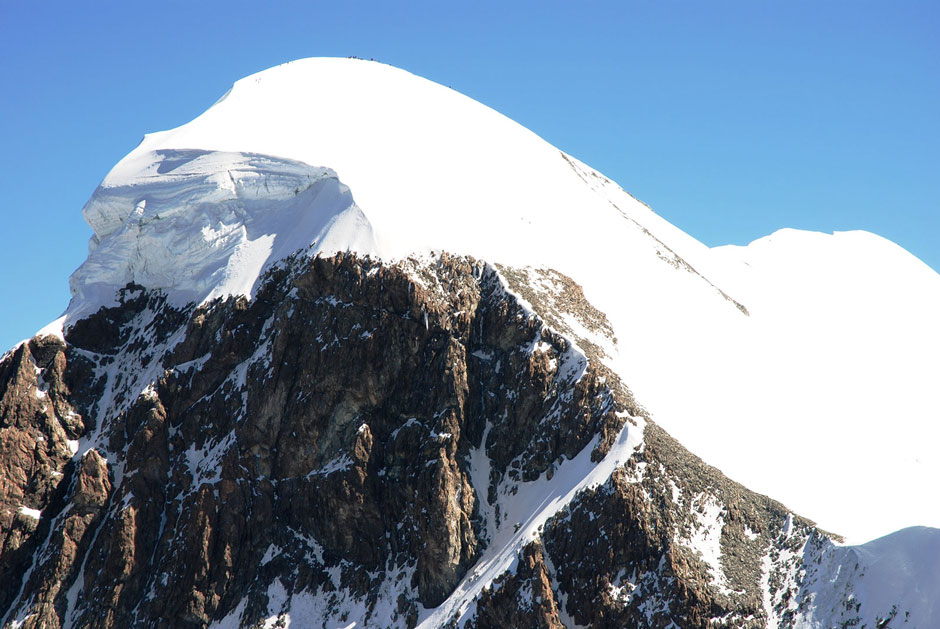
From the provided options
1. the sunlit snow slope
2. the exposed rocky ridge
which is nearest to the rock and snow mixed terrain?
the exposed rocky ridge

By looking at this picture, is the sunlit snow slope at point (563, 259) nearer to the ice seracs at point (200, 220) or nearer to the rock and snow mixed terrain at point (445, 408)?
the ice seracs at point (200, 220)

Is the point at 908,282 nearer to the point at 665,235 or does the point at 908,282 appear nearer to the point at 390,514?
the point at 665,235

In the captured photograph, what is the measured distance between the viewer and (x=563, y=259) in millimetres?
67688

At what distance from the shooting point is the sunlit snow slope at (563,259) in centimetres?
5888

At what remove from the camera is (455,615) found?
162ft

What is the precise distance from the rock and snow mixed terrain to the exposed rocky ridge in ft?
0.60

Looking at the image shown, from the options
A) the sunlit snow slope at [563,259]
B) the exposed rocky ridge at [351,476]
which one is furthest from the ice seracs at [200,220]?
the exposed rocky ridge at [351,476]

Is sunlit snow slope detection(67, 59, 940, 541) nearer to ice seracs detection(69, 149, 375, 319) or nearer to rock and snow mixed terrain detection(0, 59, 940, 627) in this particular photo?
ice seracs detection(69, 149, 375, 319)

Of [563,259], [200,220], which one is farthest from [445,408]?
[200,220]

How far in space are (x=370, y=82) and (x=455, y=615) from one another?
178 feet

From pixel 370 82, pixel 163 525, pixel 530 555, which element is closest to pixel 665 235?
pixel 370 82

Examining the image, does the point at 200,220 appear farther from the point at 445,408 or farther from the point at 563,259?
the point at 563,259

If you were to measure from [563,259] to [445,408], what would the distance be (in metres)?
17.1

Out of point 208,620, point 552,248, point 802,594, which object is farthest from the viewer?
point 552,248
